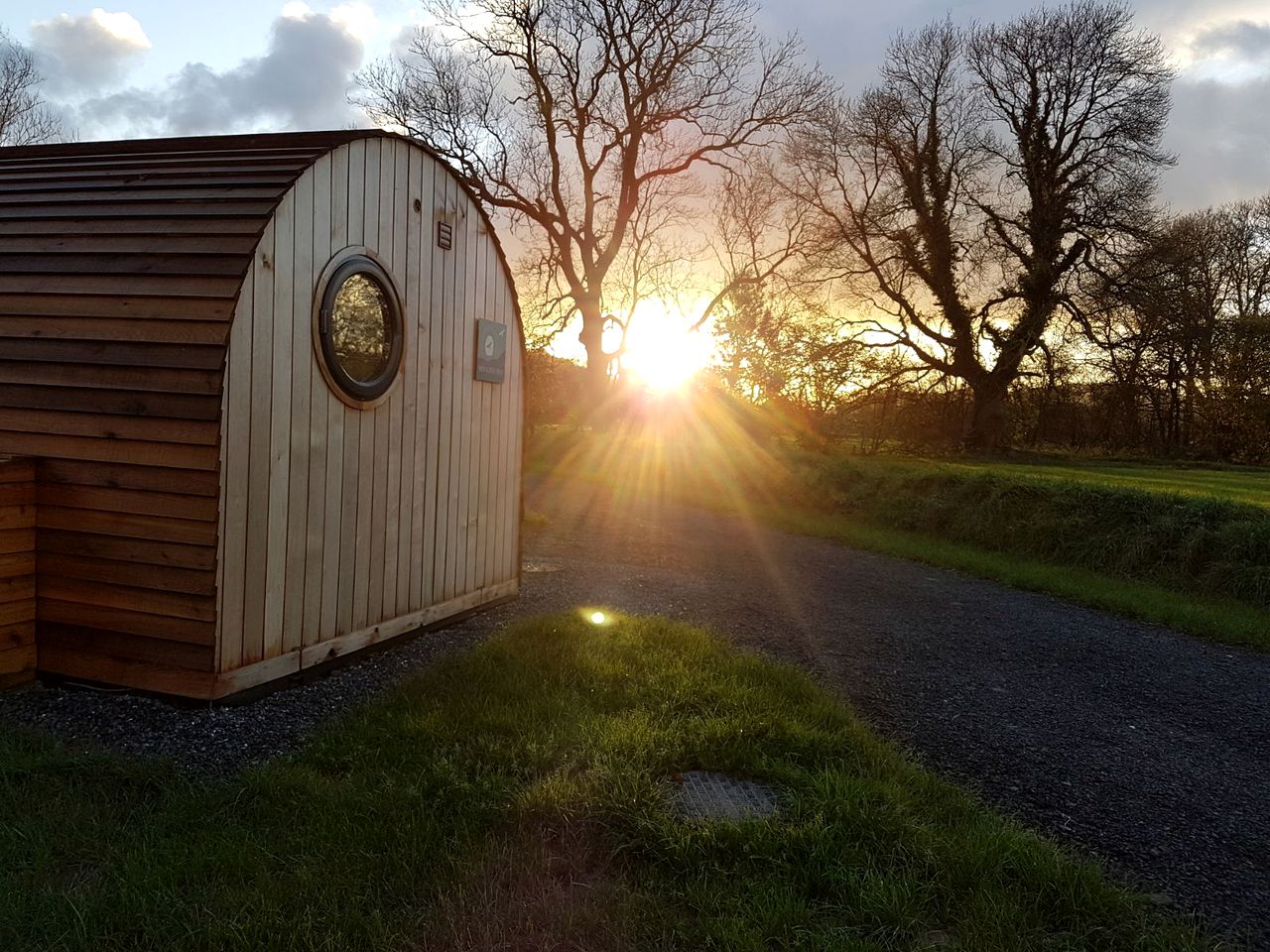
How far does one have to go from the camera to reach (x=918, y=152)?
22.6 metres

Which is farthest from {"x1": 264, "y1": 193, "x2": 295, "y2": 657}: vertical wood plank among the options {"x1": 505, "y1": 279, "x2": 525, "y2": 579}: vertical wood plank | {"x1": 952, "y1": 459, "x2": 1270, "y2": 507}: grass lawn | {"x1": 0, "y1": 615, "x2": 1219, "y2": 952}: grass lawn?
{"x1": 952, "y1": 459, "x2": 1270, "y2": 507}: grass lawn

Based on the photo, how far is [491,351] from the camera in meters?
6.73

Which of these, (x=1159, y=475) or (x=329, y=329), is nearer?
(x=329, y=329)

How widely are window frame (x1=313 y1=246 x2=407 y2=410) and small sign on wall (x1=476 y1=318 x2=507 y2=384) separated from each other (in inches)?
41.7

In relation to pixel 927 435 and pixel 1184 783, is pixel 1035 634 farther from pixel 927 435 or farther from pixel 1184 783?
pixel 927 435

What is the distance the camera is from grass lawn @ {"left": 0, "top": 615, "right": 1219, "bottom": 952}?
2.58m

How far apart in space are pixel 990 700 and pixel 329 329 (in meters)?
4.91

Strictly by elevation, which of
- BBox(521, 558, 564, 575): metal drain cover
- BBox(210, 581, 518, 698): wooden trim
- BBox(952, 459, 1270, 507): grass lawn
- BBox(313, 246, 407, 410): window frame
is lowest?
BBox(521, 558, 564, 575): metal drain cover

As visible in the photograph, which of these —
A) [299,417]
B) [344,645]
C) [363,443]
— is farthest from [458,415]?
[344,645]

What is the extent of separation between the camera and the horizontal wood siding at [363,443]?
4340 mm

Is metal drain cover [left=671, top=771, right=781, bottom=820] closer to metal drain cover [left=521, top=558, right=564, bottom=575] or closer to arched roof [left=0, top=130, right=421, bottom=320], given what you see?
arched roof [left=0, top=130, right=421, bottom=320]

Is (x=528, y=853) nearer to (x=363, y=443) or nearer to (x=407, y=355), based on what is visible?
(x=363, y=443)

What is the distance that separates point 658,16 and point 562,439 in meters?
12.7

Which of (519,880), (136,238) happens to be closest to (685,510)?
(136,238)
